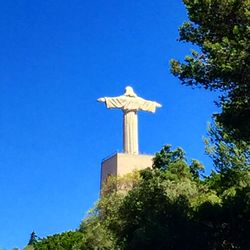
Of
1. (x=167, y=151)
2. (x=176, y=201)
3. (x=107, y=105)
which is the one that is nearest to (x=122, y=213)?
(x=176, y=201)

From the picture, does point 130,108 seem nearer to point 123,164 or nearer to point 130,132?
point 130,132

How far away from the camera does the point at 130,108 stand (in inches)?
2226

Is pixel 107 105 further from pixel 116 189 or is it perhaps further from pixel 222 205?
pixel 222 205

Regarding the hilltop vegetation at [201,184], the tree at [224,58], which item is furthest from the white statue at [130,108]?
the tree at [224,58]

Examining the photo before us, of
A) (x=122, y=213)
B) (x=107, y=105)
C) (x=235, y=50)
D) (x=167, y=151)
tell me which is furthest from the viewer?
(x=107, y=105)

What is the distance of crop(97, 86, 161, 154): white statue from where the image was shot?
5434 cm

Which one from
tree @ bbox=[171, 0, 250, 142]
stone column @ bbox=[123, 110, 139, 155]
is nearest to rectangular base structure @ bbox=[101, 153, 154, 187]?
stone column @ bbox=[123, 110, 139, 155]

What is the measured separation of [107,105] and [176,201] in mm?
28052

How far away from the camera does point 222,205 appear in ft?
84.1

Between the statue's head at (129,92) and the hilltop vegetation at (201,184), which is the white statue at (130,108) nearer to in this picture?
the statue's head at (129,92)

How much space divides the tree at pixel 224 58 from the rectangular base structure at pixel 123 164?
3111 centimetres

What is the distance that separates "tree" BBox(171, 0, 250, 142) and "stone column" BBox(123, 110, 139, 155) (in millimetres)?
34388

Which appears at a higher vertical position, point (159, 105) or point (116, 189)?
point (159, 105)

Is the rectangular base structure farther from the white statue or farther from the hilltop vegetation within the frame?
the hilltop vegetation
